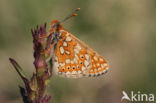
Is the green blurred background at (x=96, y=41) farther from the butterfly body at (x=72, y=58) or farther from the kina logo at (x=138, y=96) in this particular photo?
the butterfly body at (x=72, y=58)

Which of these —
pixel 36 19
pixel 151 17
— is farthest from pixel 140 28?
pixel 36 19

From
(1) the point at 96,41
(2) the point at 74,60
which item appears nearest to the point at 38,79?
(2) the point at 74,60

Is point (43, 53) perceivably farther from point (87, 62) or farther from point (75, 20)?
point (75, 20)

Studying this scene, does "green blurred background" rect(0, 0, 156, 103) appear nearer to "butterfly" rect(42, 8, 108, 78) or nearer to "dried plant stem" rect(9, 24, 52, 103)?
"butterfly" rect(42, 8, 108, 78)

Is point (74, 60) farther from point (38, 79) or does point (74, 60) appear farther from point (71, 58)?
point (38, 79)

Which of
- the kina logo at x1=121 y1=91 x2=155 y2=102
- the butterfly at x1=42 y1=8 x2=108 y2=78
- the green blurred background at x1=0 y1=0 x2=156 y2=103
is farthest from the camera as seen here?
the green blurred background at x1=0 y1=0 x2=156 y2=103

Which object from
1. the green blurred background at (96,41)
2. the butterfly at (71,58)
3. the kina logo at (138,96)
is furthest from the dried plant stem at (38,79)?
the kina logo at (138,96)

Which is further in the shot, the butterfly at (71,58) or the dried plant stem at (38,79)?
the butterfly at (71,58)

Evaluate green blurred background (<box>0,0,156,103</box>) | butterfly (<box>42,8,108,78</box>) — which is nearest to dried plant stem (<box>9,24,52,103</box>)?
butterfly (<box>42,8,108,78</box>)
